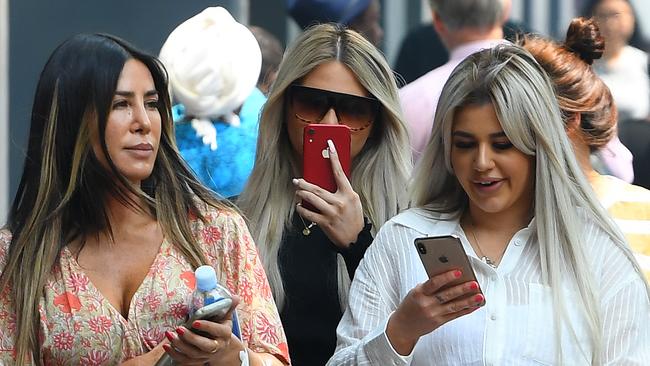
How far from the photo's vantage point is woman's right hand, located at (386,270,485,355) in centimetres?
321

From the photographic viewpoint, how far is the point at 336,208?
3.96m

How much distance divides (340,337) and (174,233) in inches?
18.9

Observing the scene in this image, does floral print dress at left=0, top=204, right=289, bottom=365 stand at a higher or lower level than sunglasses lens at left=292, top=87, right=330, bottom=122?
lower

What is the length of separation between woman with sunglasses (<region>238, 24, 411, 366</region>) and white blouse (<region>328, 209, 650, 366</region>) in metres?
0.39

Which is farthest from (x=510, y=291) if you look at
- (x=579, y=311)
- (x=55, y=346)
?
(x=55, y=346)

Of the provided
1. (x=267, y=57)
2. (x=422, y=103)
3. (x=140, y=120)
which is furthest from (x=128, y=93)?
(x=267, y=57)

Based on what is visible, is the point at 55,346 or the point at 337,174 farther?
the point at 337,174

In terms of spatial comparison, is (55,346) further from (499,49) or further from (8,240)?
(499,49)

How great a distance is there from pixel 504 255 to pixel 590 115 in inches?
39.4

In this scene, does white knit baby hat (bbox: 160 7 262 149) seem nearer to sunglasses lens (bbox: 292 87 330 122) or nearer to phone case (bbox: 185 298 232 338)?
sunglasses lens (bbox: 292 87 330 122)

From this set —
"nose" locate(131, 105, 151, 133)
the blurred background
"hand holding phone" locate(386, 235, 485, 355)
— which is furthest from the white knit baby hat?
"hand holding phone" locate(386, 235, 485, 355)

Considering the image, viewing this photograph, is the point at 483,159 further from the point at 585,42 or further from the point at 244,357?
the point at 585,42

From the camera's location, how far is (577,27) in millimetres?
4500

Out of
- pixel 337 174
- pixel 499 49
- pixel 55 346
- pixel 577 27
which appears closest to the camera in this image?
pixel 55 346
